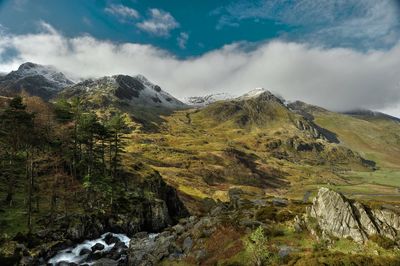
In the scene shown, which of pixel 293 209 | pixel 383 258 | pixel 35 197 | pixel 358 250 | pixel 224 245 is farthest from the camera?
pixel 35 197

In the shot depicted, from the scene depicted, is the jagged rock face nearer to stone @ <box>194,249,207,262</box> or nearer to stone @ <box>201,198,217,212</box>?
stone @ <box>194,249,207,262</box>

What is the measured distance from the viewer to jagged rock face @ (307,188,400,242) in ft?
137

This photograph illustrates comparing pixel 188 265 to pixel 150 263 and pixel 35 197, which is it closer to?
pixel 150 263

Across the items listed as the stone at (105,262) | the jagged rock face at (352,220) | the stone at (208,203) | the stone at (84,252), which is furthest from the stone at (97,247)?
the stone at (208,203)

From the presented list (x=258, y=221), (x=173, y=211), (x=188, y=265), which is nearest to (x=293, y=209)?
(x=258, y=221)

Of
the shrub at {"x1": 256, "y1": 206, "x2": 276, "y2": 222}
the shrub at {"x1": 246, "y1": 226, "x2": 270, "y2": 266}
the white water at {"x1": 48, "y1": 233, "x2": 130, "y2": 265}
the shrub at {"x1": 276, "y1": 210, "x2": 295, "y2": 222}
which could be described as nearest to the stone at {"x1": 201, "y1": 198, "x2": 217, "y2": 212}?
the white water at {"x1": 48, "y1": 233, "x2": 130, "y2": 265}

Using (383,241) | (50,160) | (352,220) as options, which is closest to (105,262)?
(352,220)

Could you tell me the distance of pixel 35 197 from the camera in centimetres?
6781

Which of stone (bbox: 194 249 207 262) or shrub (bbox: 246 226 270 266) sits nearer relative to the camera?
shrub (bbox: 246 226 270 266)

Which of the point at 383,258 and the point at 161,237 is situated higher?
the point at 383,258

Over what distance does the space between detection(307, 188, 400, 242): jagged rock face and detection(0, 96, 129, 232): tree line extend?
4408 cm

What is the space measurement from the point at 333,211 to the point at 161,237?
28077mm

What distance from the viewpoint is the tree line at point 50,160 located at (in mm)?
66625

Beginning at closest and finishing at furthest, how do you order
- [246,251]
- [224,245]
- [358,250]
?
[358,250]
[246,251]
[224,245]
